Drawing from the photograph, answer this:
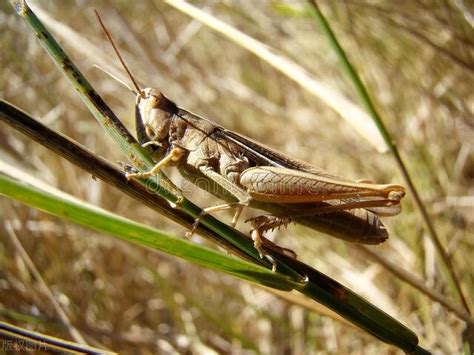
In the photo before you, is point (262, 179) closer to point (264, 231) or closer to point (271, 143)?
point (264, 231)

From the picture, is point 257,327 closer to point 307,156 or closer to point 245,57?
point 307,156

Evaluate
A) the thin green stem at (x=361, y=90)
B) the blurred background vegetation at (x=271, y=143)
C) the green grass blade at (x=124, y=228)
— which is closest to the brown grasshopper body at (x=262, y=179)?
the thin green stem at (x=361, y=90)

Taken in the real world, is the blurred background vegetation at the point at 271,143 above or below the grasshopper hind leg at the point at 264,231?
above

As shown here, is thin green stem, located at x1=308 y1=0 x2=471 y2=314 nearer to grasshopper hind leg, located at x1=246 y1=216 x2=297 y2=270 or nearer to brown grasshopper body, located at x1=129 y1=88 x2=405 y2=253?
brown grasshopper body, located at x1=129 y1=88 x2=405 y2=253

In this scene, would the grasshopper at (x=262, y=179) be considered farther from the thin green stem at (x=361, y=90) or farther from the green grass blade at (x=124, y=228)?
the green grass blade at (x=124, y=228)

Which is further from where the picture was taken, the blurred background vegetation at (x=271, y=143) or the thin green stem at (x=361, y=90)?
the blurred background vegetation at (x=271, y=143)

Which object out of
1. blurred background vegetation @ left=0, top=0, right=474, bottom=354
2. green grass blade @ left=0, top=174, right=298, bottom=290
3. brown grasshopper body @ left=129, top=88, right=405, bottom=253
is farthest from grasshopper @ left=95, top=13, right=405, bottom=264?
green grass blade @ left=0, top=174, right=298, bottom=290

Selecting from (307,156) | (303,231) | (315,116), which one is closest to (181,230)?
(303,231)
